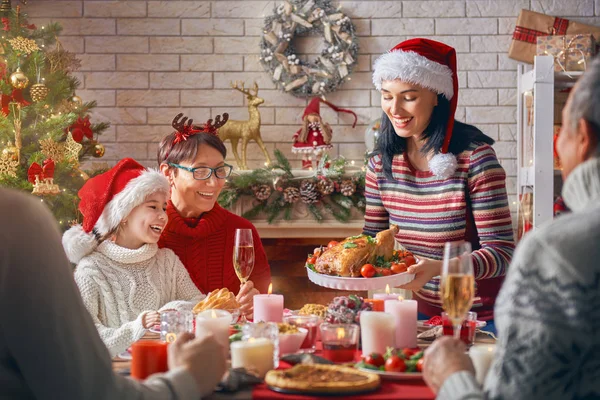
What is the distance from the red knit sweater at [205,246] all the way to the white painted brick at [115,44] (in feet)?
7.60

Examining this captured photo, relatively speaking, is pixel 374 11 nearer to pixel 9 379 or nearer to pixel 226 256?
pixel 226 256

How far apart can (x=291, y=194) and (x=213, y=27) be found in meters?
1.32

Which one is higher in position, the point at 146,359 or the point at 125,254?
the point at 125,254

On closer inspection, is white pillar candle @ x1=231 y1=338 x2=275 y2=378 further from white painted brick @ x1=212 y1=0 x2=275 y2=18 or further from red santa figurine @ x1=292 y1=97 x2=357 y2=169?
white painted brick @ x1=212 y1=0 x2=275 y2=18

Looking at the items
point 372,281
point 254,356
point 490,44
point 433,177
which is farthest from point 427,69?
point 490,44

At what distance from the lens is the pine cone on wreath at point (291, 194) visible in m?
4.70

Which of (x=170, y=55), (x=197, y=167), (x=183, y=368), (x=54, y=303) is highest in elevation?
(x=170, y=55)

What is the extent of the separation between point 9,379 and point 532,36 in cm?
431

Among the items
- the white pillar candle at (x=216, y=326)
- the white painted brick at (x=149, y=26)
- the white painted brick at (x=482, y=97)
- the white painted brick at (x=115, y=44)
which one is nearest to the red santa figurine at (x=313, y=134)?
the white painted brick at (x=482, y=97)

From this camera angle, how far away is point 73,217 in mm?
4125

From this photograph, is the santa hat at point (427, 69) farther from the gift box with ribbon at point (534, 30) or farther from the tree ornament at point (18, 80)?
the gift box with ribbon at point (534, 30)

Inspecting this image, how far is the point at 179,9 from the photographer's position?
5.04 metres

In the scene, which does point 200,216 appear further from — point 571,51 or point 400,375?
point 571,51

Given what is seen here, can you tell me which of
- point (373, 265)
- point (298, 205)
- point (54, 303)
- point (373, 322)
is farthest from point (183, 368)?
point (298, 205)
